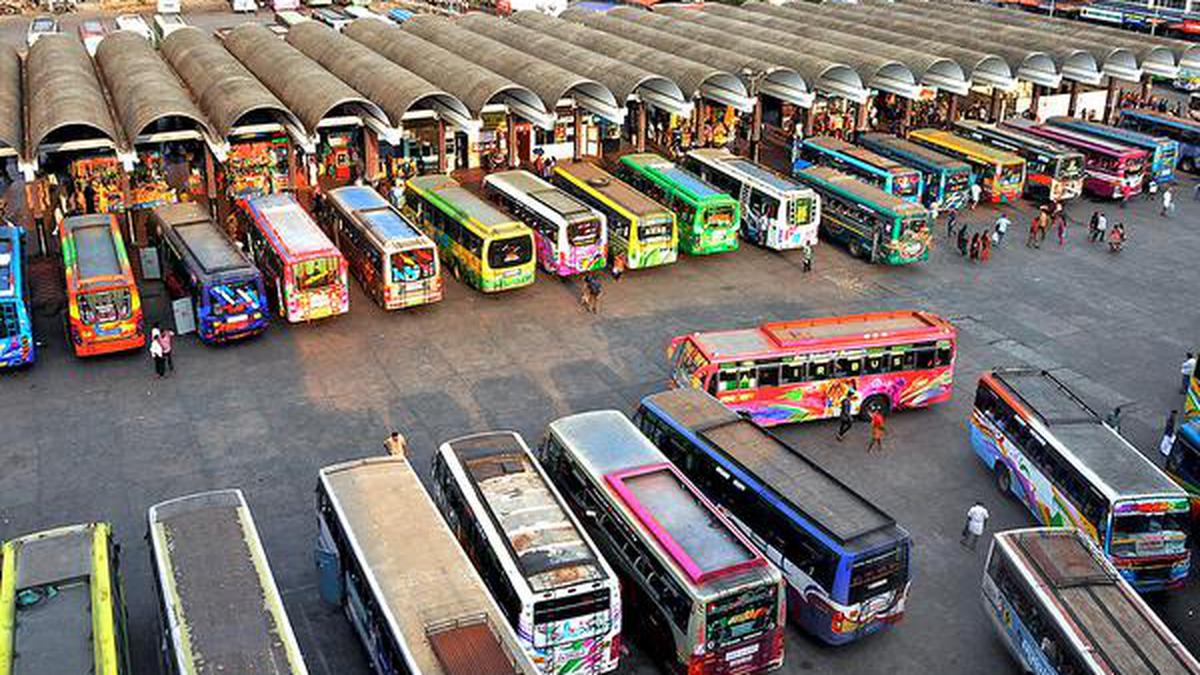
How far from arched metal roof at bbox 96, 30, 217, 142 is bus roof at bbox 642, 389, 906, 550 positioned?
2245 cm

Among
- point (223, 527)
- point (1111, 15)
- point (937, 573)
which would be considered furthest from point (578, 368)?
point (1111, 15)

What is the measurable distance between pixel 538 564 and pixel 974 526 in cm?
989

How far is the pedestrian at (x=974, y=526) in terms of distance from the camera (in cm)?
2209

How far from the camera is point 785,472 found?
2064cm

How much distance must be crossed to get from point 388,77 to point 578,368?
1853 cm

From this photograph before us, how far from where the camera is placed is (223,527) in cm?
1755

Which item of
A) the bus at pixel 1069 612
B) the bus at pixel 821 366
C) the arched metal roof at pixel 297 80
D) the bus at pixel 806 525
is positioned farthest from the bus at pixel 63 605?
the arched metal roof at pixel 297 80

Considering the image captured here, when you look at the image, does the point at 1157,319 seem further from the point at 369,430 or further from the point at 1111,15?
the point at 1111,15

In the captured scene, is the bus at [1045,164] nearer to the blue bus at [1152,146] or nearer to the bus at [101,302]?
the blue bus at [1152,146]

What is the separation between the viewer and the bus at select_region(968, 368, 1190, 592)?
806 inches

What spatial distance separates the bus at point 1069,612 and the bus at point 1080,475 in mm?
2009

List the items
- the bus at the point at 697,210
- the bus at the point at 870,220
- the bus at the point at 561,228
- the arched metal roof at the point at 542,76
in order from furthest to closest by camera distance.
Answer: the arched metal roof at the point at 542,76, the bus at the point at 697,210, the bus at the point at 870,220, the bus at the point at 561,228

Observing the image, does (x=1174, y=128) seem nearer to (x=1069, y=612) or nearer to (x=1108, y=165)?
(x=1108, y=165)

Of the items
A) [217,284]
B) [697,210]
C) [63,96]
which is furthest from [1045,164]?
[63,96]
